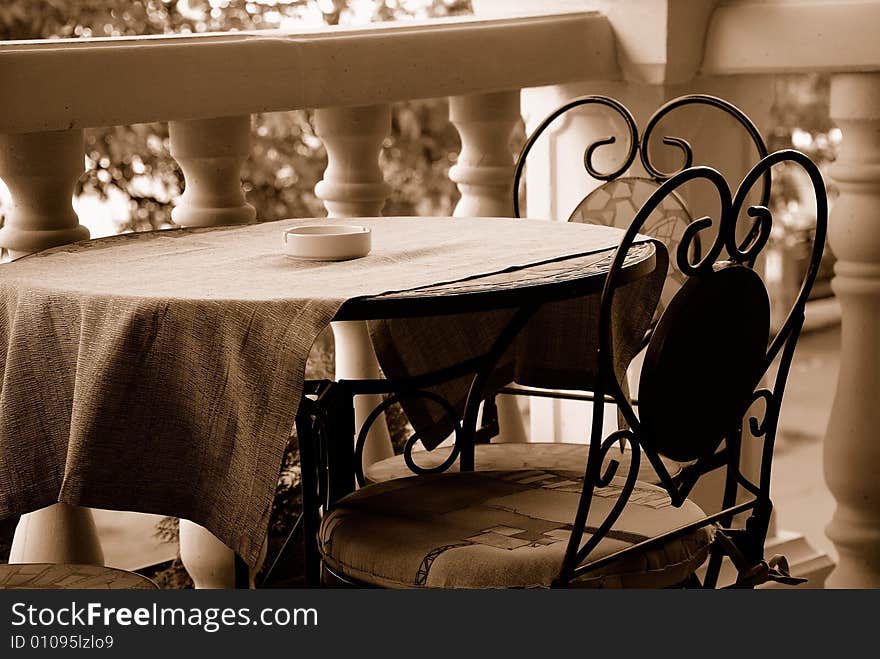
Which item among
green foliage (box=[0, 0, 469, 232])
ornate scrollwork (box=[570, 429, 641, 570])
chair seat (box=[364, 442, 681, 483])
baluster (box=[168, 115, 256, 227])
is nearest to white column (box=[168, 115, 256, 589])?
baluster (box=[168, 115, 256, 227])

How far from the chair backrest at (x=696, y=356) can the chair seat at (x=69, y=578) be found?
0.51 meters

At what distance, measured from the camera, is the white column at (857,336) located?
266cm

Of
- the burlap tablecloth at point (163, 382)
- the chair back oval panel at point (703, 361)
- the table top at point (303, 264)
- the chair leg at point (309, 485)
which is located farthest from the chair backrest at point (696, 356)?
the chair leg at point (309, 485)

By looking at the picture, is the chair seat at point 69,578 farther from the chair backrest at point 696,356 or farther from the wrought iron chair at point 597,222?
the wrought iron chair at point 597,222

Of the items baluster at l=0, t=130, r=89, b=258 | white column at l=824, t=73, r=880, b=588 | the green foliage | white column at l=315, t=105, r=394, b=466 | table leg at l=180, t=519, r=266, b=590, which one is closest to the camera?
baluster at l=0, t=130, r=89, b=258

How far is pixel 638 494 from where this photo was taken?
2006mm

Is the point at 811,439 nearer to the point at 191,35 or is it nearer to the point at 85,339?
the point at 191,35

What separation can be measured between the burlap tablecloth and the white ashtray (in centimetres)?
9

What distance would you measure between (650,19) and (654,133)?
0.72ft

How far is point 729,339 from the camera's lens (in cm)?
180

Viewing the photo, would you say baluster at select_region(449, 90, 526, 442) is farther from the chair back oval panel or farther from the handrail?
the chair back oval panel

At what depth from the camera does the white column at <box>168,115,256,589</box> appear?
2254mm

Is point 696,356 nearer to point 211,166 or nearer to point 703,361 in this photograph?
point 703,361

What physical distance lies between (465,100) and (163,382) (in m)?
1.23
